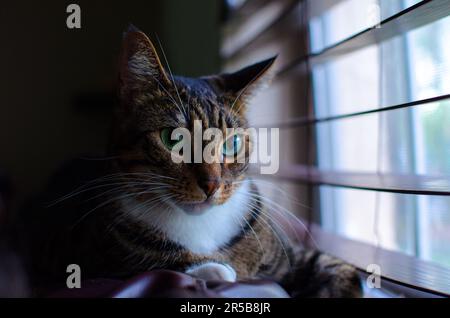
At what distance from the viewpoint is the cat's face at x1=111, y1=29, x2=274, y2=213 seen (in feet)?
2.10

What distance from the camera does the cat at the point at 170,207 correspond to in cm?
65

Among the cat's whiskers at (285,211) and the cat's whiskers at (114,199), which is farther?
the cat's whiskers at (285,211)

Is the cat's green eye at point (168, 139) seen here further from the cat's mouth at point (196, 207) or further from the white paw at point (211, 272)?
the white paw at point (211, 272)

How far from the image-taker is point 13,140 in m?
0.75

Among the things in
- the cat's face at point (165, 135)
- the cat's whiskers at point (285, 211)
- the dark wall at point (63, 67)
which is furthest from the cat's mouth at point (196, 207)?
the dark wall at point (63, 67)

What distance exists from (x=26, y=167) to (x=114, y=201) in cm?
22

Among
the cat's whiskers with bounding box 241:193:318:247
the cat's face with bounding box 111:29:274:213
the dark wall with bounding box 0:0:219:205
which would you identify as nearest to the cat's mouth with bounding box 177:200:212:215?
the cat's face with bounding box 111:29:274:213

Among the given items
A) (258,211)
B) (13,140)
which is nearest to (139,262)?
(258,211)

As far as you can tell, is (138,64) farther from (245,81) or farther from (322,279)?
(322,279)

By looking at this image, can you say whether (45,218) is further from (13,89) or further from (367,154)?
(367,154)

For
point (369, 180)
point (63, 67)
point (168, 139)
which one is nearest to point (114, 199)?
point (168, 139)

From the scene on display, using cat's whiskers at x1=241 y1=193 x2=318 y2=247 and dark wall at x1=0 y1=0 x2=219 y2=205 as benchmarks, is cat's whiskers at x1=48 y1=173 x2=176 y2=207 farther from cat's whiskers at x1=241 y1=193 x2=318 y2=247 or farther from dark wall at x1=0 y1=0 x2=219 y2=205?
cat's whiskers at x1=241 y1=193 x2=318 y2=247

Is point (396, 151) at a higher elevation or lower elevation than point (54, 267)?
higher

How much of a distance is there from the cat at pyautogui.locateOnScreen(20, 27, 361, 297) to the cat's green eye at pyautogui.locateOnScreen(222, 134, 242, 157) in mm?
20
